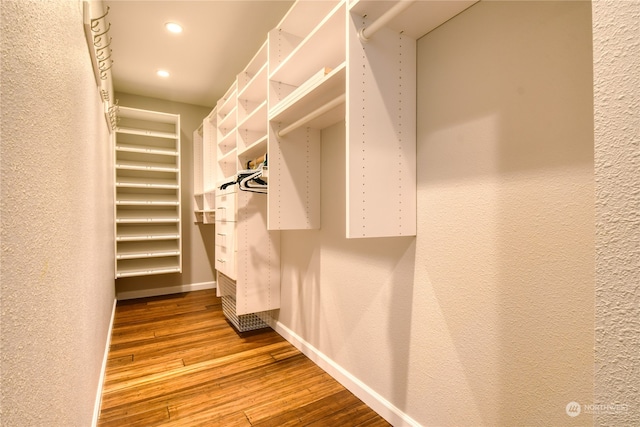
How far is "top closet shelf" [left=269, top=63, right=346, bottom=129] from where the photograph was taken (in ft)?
4.69

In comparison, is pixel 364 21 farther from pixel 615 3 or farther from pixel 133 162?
pixel 133 162

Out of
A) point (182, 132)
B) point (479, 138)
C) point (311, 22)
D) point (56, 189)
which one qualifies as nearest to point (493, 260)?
point (479, 138)

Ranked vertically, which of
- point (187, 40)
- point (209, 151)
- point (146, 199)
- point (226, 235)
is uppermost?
point (187, 40)

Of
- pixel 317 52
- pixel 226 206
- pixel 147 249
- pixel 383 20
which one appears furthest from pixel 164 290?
pixel 383 20

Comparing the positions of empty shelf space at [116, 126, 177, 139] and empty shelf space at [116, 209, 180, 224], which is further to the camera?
empty shelf space at [116, 209, 180, 224]

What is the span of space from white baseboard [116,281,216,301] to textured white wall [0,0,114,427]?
10.5 feet

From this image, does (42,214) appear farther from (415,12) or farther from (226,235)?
(226,235)

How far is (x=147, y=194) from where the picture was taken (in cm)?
400

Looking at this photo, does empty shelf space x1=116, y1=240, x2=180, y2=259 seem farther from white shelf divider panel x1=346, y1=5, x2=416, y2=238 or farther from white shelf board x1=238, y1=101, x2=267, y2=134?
white shelf divider panel x1=346, y1=5, x2=416, y2=238

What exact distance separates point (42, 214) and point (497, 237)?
136 cm

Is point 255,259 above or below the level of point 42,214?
below

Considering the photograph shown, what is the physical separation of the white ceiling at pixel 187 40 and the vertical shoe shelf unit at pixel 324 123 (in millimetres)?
362

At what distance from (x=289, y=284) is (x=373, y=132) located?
1726mm

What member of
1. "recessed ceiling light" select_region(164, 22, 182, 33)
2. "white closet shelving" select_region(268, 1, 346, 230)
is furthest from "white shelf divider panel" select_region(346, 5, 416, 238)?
"recessed ceiling light" select_region(164, 22, 182, 33)
